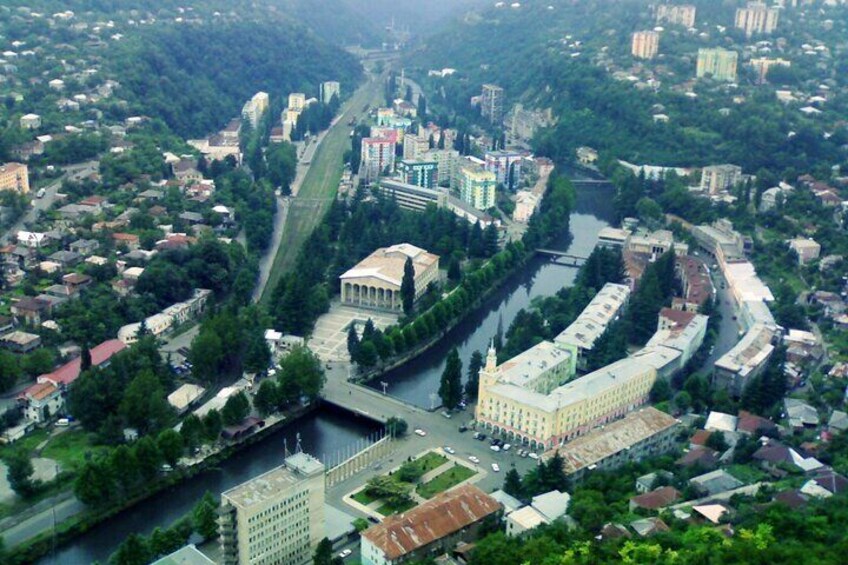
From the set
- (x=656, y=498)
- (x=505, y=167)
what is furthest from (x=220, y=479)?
(x=505, y=167)

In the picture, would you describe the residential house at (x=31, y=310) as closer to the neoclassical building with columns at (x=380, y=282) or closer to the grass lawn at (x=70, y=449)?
the grass lawn at (x=70, y=449)

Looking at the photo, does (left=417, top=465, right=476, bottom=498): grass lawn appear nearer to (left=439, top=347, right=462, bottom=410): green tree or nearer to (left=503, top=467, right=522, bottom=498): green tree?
(left=503, top=467, right=522, bottom=498): green tree

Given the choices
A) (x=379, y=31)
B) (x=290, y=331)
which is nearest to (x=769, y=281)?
(x=290, y=331)

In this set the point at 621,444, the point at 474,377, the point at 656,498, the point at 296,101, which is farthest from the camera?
the point at 296,101

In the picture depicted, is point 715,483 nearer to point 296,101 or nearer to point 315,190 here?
point 315,190

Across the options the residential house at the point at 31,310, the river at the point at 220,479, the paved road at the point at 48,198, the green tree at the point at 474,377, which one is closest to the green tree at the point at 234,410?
the river at the point at 220,479

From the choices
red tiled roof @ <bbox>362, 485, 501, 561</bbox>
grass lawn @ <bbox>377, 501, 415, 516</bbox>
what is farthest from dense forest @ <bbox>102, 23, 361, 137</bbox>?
red tiled roof @ <bbox>362, 485, 501, 561</bbox>
